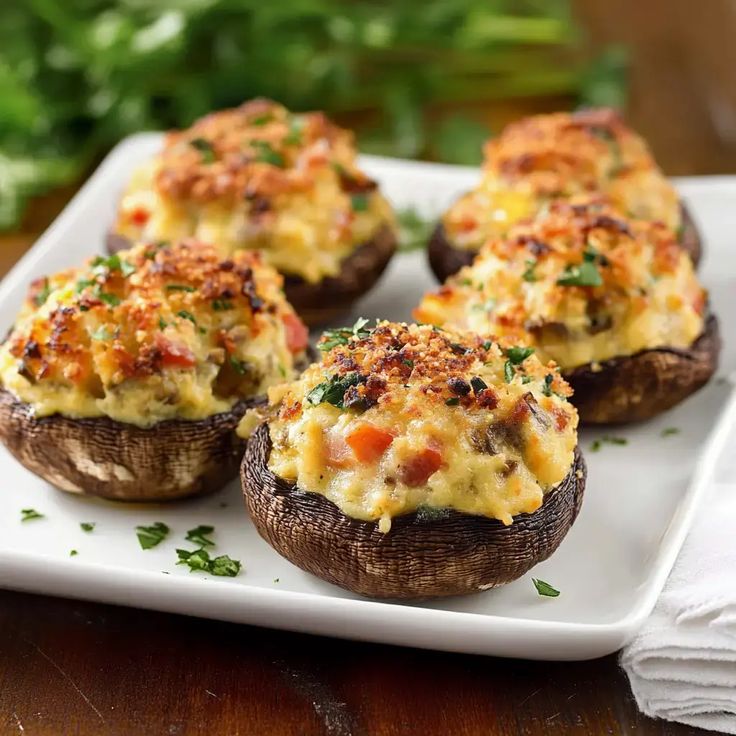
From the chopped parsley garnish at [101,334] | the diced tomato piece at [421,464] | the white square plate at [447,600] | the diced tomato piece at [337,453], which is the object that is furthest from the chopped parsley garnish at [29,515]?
the diced tomato piece at [421,464]

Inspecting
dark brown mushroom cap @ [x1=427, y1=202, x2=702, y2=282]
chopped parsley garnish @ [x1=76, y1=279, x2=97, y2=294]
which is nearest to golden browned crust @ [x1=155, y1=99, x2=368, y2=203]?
dark brown mushroom cap @ [x1=427, y1=202, x2=702, y2=282]

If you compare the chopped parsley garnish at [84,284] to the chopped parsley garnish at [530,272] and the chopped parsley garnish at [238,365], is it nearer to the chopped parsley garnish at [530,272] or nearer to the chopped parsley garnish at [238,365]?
the chopped parsley garnish at [238,365]

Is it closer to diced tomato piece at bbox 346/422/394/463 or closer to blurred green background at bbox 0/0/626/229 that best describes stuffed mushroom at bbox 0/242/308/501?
diced tomato piece at bbox 346/422/394/463

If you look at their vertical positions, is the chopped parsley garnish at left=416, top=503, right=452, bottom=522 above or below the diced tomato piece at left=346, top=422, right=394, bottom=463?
below

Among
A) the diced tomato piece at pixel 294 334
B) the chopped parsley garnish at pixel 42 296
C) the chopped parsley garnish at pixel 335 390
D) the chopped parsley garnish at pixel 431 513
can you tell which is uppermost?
the chopped parsley garnish at pixel 335 390

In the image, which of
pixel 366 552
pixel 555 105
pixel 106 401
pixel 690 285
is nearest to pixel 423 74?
pixel 555 105
